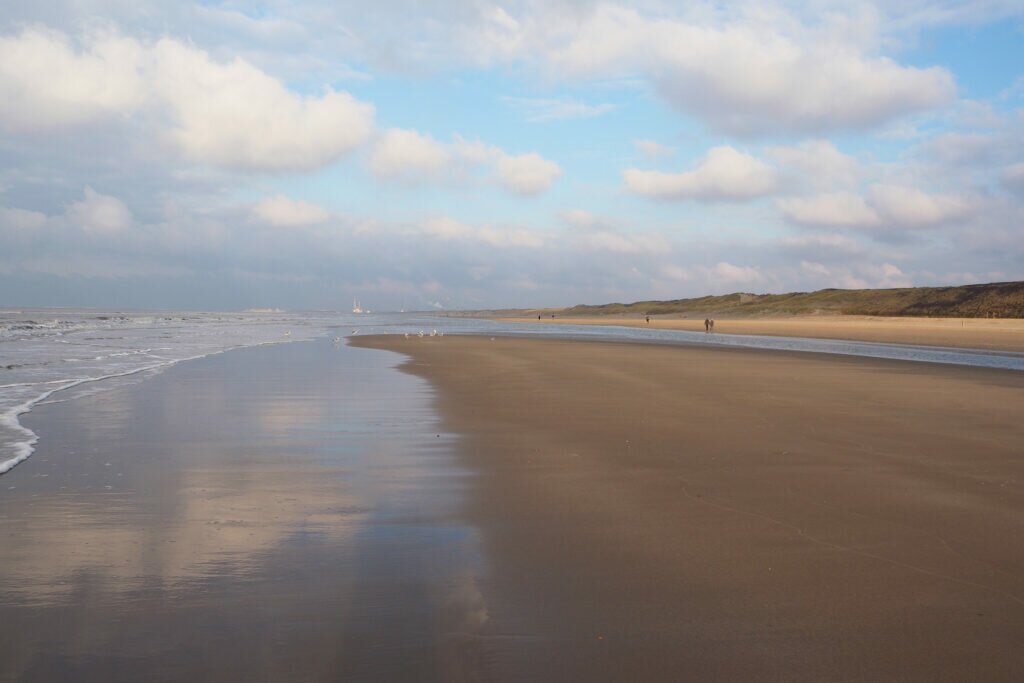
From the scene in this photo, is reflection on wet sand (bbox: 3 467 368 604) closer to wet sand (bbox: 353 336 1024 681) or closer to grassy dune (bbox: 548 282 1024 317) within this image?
wet sand (bbox: 353 336 1024 681)

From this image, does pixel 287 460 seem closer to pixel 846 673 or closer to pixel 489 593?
pixel 489 593

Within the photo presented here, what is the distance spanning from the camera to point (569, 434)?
444 inches

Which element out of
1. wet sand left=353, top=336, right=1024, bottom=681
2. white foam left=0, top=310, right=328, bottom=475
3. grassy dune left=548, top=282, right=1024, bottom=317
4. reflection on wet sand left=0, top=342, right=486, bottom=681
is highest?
grassy dune left=548, top=282, right=1024, bottom=317

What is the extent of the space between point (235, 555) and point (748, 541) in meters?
4.09

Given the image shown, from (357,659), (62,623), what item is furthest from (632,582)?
A: (62,623)

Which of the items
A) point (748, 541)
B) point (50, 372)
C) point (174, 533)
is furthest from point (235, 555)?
point (50, 372)

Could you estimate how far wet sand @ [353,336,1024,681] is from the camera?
4051 mm

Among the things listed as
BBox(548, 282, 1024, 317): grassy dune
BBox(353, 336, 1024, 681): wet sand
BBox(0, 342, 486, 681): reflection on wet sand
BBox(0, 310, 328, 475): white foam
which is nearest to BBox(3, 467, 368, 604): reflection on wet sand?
BBox(0, 342, 486, 681): reflection on wet sand

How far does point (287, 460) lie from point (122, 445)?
252 centimetres

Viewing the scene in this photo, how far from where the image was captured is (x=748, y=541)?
6.03 meters

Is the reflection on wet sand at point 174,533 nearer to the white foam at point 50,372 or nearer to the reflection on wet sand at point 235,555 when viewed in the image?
the reflection on wet sand at point 235,555

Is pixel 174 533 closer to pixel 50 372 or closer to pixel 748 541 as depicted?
pixel 748 541

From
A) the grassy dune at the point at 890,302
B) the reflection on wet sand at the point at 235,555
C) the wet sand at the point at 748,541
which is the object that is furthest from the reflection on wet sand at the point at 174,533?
the grassy dune at the point at 890,302

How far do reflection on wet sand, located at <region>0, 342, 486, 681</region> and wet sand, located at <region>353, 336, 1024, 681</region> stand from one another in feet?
1.52
